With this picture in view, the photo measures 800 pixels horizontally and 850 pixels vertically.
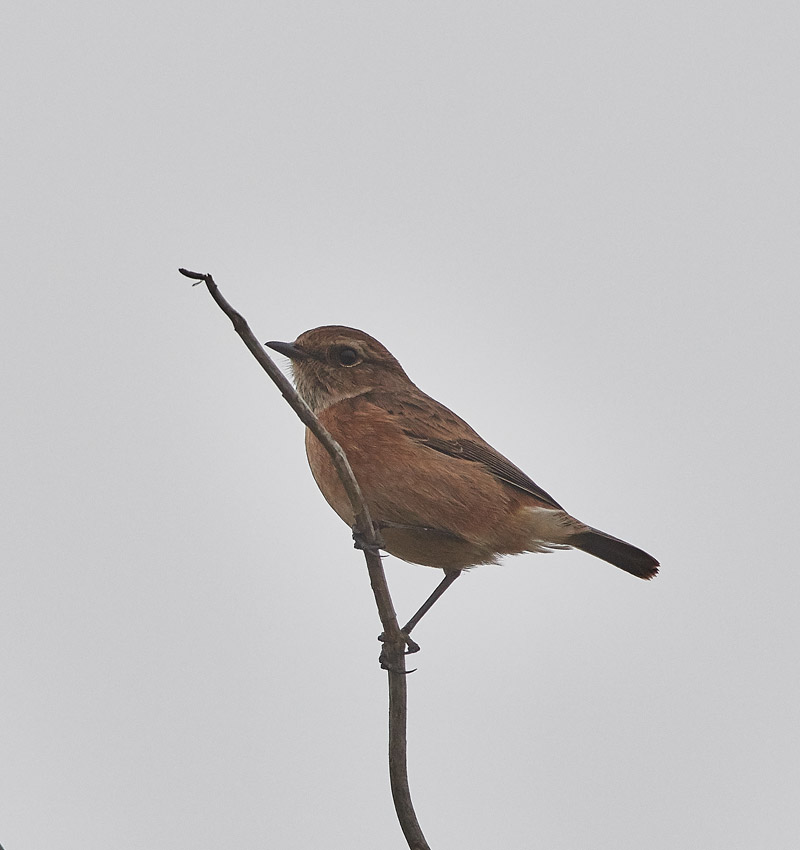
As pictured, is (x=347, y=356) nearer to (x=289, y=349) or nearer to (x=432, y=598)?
(x=289, y=349)

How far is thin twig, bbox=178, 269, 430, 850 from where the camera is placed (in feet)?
15.6

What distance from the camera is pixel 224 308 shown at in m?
4.69

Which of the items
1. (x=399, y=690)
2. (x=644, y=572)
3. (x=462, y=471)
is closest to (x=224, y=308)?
(x=399, y=690)

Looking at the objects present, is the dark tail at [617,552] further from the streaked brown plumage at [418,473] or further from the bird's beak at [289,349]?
the bird's beak at [289,349]

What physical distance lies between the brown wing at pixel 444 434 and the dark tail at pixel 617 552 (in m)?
0.31

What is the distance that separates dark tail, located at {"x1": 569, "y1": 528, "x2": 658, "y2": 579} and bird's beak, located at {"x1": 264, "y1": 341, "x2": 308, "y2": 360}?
2436mm

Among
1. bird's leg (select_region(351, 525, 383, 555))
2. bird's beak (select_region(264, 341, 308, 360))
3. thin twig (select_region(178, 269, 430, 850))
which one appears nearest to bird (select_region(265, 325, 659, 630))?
bird's beak (select_region(264, 341, 308, 360))

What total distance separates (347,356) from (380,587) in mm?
3229

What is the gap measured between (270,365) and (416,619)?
3716 millimetres

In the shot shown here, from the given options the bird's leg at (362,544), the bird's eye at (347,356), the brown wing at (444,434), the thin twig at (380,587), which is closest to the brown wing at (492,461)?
the brown wing at (444,434)

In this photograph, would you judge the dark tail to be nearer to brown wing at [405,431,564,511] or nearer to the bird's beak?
brown wing at [405,431,564,511]

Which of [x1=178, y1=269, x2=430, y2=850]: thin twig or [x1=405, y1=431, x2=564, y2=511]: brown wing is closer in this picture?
[x1=178, y1=269, x2=430, y2=850]: thin twig

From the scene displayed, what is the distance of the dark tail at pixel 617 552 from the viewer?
866 centimetres

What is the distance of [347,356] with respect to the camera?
845cm
